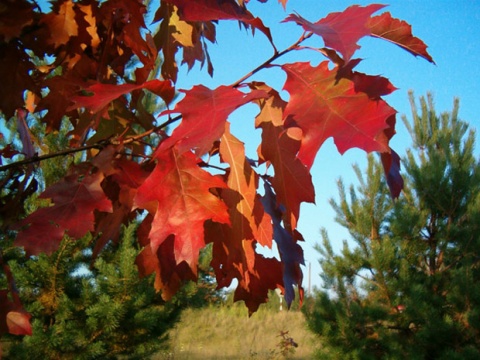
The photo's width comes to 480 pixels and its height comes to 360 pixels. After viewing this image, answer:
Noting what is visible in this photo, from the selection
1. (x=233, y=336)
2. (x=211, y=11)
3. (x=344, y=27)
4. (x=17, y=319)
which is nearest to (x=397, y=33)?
(x=344, y=27)

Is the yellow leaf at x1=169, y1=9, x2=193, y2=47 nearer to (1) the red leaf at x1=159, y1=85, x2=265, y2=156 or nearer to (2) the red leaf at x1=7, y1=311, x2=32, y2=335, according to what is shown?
(1) the red leaf at x1=159, y1=85, x2=265, y2=156

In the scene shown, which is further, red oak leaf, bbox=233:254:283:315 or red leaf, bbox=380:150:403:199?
red oak leaf, bbox=233:254:283:315

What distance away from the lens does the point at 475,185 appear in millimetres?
4094

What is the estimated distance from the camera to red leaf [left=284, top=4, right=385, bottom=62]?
39 cm

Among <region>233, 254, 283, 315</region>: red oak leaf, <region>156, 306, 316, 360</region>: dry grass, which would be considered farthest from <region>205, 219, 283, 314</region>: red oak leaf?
<region>156, 306, 316, 360</region>: dry grass

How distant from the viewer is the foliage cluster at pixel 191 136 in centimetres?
42

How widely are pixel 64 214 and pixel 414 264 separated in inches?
161

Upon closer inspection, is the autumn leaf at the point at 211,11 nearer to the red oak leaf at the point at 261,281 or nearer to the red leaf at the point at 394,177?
the red leaf at the point at 394,177

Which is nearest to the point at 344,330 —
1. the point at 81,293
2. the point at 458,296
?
the point at 458,296

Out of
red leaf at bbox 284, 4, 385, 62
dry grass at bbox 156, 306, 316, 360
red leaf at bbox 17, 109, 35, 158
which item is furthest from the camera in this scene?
dry grass at bbox 156, 306, 316, 360

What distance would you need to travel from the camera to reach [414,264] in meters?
4.19

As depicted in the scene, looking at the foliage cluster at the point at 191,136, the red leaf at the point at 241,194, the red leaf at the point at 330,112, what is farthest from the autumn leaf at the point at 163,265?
the red leaf at the point at 330,112

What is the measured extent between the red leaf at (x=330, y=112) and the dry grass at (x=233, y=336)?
16.4 ft

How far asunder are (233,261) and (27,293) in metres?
3.67
